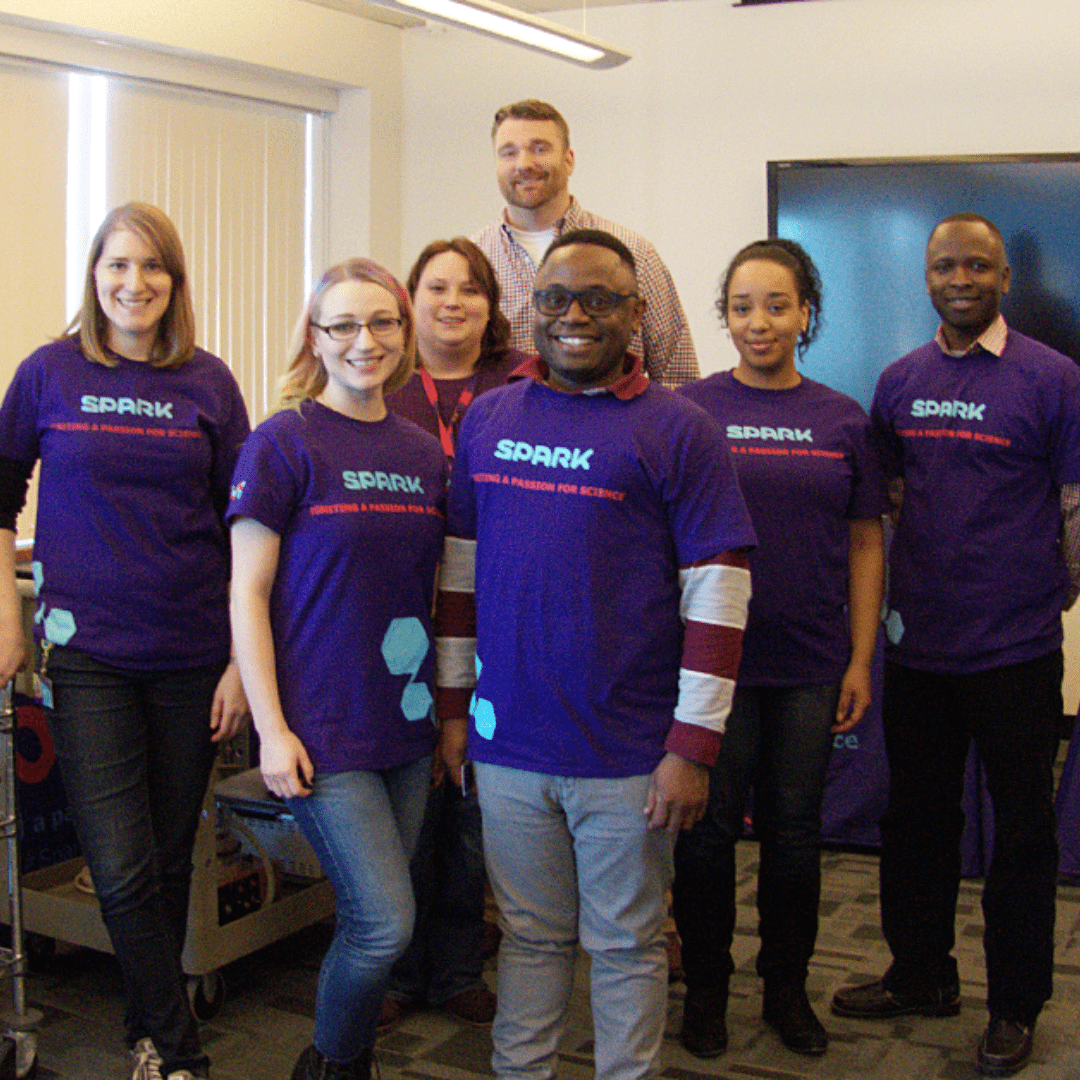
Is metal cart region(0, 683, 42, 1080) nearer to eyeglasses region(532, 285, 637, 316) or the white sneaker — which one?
the white sneaker

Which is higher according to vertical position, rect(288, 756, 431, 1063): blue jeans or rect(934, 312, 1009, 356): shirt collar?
rect(934, 312, 1009, 356): shirt collar

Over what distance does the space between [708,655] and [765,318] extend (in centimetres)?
81

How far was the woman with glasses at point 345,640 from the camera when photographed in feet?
6.40

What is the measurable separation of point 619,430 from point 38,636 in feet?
3.54

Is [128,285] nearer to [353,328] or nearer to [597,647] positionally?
[353,328]

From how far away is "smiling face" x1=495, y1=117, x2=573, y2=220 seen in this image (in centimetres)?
302

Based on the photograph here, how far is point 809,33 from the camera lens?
17.3 ft

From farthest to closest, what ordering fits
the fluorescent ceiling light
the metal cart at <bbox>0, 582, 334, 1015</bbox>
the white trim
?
the white trim, the fluorescent ceiling light, the metal cart at <bbox>0, 582, 334, 1015</bbox>

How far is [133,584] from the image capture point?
216cm

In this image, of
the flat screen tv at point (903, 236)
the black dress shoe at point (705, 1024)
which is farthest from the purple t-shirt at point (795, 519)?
the flat screen tv at point (903, 236)

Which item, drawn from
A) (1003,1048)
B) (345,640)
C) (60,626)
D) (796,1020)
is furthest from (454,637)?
(1003,1048)

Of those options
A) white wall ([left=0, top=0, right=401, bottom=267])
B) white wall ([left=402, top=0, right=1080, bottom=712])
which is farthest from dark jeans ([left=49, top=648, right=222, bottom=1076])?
white wall ([left=402, top=0, right=1080, bottom=712])

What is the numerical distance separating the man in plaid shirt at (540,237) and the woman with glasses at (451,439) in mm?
308

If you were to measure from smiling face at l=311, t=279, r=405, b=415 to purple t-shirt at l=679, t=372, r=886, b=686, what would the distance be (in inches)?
26.0
